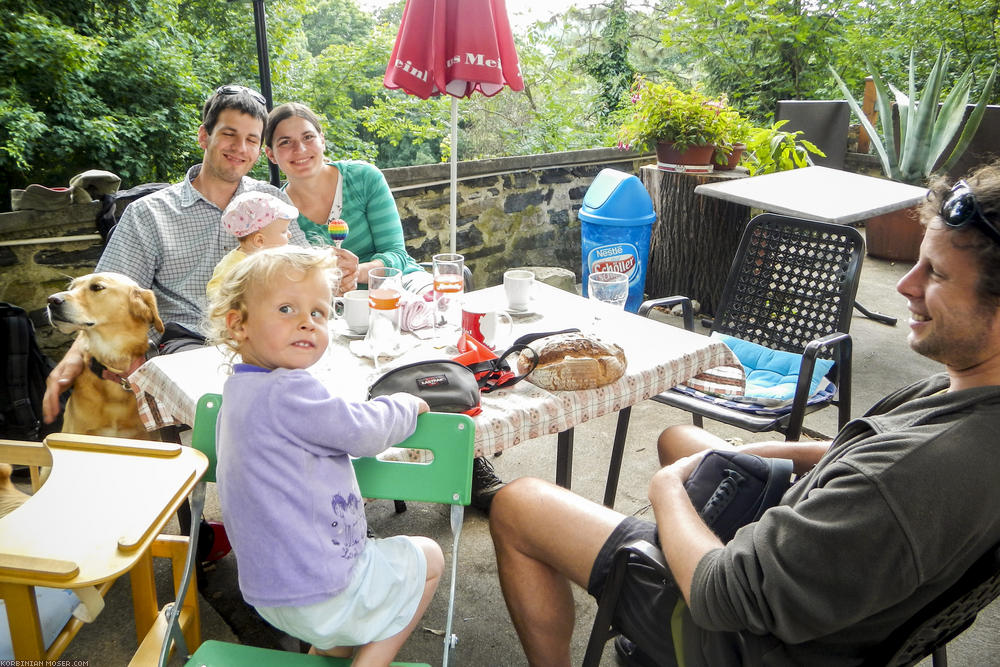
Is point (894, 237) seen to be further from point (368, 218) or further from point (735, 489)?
point (735, 489)

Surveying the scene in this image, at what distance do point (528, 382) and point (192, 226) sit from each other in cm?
166

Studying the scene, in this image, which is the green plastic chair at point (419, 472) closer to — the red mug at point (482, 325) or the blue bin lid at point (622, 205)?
the red mug at point (482, 325)

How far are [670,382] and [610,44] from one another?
1088 cm

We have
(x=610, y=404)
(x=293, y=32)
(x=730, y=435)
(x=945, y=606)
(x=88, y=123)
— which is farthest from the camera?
(x=293, y=32)

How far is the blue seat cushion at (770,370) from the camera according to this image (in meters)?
2.58

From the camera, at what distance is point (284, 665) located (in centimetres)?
140

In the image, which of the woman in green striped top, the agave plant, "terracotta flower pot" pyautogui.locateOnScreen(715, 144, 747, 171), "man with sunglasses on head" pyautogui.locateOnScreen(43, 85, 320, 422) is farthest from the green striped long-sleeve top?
the agave plant

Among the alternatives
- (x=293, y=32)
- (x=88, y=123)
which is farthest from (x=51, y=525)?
(x=293, y=32)

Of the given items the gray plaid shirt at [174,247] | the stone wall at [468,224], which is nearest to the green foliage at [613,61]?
the stone wall at [468,224]

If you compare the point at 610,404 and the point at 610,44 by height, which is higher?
the point at 610,44

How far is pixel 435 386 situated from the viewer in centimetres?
170

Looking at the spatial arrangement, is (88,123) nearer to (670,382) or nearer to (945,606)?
(670,382)

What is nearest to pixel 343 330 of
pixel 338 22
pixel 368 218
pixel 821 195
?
pixel 368 218

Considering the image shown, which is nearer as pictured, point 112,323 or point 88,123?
point 112,323
